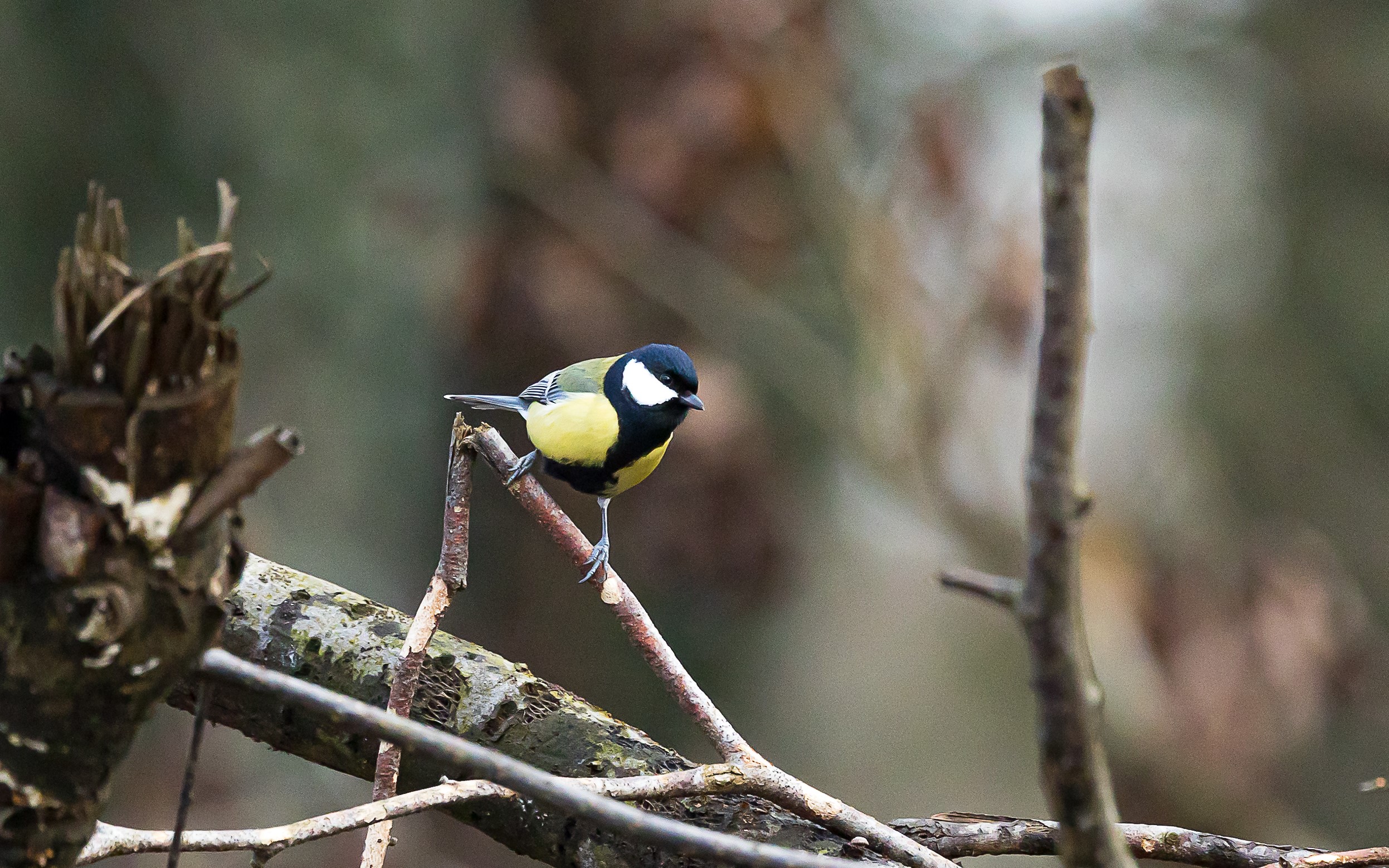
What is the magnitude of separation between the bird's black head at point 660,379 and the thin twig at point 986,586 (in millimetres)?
1417

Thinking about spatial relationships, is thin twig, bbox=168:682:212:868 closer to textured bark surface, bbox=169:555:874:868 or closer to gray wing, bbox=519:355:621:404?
textured bark surface, bbox=169:555:874:868

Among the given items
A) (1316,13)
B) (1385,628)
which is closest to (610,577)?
(1385,628)

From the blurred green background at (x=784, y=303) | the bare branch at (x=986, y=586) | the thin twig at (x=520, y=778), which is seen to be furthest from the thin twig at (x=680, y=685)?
the blurred green background at (x=784, y=303)

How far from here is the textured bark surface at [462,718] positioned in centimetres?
123

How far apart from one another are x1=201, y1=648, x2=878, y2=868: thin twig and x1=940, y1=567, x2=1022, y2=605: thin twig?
0.21m

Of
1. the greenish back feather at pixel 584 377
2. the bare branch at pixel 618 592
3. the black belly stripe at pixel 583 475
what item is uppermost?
the greenish back feather at pixel 584 377

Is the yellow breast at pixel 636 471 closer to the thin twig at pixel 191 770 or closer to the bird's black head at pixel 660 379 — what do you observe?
the bird's black head at pixel 660 379

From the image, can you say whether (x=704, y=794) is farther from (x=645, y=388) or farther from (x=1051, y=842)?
(x=645, y=388)

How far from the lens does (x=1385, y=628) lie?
189 inches

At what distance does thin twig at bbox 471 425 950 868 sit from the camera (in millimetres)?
1200

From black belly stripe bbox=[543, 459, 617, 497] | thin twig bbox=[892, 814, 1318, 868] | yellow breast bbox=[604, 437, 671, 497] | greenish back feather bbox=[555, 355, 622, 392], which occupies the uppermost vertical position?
greenish back feather bbox=[555, 355, 622, 392]

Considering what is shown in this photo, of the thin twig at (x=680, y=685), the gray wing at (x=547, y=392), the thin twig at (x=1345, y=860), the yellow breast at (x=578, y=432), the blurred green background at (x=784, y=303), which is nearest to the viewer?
the thin twig at (x=1345, y=860)

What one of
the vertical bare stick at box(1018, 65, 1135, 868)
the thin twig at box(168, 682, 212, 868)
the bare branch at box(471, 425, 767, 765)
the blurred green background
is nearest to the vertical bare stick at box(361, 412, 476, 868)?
the bare branch at box(471, 425, 767, 765)

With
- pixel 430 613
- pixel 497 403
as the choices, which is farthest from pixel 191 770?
pixel 497 403
